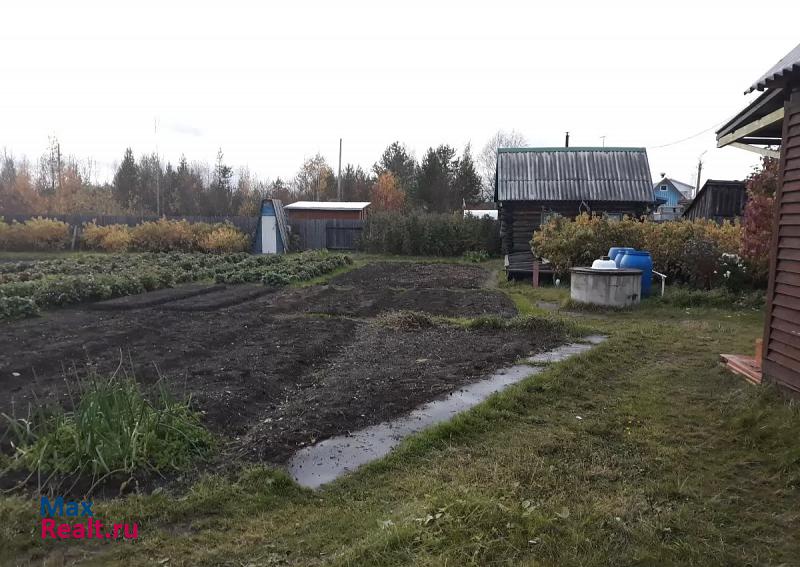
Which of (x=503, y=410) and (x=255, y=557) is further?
(x=503, y=410)

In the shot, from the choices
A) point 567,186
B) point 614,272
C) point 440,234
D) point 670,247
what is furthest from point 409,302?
point 440,234

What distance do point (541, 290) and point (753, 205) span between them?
624 centimetres

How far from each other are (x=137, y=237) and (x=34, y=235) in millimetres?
5018

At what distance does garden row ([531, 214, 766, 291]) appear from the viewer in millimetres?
12227

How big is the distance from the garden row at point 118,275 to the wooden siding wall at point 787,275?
1113 cm

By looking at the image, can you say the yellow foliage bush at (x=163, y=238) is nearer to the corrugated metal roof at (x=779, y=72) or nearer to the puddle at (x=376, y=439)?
the puddle at (x=376, y=439)

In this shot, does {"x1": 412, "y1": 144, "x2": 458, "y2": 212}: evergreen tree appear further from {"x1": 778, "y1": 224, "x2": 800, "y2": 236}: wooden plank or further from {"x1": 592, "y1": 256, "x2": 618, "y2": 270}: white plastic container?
{"x1": 778, "y1": 224, "x2": 800, "y2": 236}: wooden plank

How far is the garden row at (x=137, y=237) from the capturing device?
2512cm

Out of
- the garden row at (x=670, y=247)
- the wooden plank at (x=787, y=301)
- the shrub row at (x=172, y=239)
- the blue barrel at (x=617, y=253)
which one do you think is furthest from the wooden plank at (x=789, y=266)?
the shrub row at (x=172, y=239)

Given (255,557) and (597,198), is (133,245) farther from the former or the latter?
(255,557)

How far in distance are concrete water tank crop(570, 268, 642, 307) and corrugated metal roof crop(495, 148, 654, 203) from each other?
10.9 metres

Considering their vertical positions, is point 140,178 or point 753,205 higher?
point 140,178

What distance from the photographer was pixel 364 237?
27.1m

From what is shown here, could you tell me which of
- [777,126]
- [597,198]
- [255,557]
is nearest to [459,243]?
[597,198]
